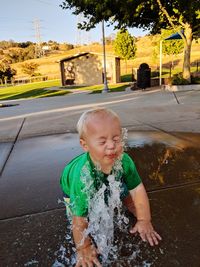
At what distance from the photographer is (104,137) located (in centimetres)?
178

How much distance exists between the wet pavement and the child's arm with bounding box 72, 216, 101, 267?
101 millimetres

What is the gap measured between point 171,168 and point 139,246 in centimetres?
147

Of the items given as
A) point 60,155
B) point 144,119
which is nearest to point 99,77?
point 144,119

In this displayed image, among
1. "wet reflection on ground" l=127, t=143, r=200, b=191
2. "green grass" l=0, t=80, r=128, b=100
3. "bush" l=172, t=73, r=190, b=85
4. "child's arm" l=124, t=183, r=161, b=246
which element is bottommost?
"green grass" l=0, t=80, r=128, b=100

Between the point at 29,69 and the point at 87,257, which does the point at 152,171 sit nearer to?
the point at 87,257

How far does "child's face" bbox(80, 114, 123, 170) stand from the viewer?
5.83 ft

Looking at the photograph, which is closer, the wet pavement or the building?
the wet pavement

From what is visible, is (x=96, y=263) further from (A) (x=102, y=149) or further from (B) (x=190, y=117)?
(B) (x=190, y=117)

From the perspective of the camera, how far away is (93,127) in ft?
5.88

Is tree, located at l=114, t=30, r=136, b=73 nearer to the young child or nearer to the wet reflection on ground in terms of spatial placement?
the wet reflection on ground

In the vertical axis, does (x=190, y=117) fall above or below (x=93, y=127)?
below

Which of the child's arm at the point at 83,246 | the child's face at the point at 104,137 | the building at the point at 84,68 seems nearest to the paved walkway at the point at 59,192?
the child's arm at the point at 83,246

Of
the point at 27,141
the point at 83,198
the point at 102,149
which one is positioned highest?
the point at 102,149

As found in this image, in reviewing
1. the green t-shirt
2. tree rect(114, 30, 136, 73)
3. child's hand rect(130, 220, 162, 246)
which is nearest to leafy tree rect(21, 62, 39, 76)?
tree rect(114, 30, 136, 73)
